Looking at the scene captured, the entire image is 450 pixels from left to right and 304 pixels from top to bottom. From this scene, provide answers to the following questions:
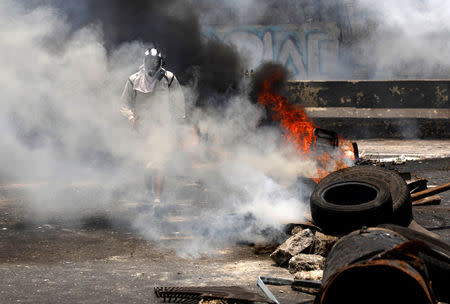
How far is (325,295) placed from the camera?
328 centimetres

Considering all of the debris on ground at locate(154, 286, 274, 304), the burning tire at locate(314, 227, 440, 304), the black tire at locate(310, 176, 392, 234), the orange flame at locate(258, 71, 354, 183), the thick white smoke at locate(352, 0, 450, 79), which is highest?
the thick white smoke at locate(352, 0, 450, 79)

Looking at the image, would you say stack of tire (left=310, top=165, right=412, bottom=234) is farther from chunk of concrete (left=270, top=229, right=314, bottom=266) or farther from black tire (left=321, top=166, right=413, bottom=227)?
chunk of concrete (left=270, top=229, right=314, bottom=266)

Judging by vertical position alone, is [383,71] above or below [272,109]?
above

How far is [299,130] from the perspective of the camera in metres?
10.4

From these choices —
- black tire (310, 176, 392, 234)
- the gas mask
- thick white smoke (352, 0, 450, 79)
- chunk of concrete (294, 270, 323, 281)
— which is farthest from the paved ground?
thick white smoke (352, 0, 450, 79)

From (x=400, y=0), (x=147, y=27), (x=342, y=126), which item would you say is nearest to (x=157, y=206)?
(x=147, y=27)

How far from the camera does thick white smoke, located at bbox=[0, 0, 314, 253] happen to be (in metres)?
8.05

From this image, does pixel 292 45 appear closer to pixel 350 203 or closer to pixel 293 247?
pixel 350 203

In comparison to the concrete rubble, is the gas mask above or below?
above

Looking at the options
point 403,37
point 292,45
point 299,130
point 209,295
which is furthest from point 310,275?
point 292,45

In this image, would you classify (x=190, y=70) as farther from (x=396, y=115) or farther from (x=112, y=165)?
(x=396, y=115)

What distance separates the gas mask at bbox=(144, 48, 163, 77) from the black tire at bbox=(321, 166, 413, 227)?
2989mm

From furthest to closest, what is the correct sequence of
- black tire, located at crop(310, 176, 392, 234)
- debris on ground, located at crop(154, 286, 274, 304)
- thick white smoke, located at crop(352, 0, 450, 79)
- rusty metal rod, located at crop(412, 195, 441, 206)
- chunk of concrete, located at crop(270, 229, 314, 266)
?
1. thick white smoke, located at crop(352, 0, 450, 79)
2. rusty metal rod, located at crop(412, 195, 441, 206)
3. black tire, located at crop(310, 176, 392, 234)
4. chunk of concrete, located at crop(270, 229, 314, 266)
5. debris on ground, located at crop(154, 286, 274, 304)

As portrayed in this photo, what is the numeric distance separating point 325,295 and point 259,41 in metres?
20.3
